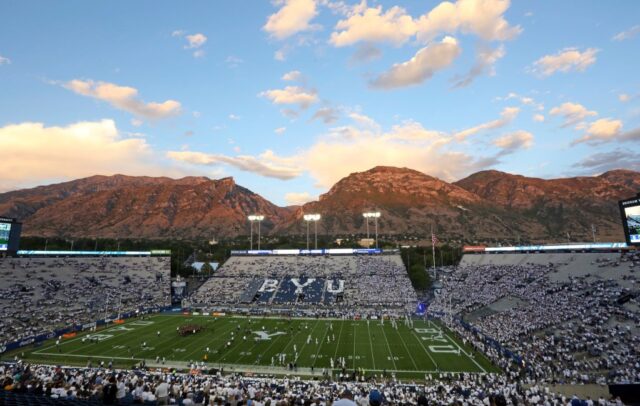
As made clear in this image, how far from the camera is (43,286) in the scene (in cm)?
5728

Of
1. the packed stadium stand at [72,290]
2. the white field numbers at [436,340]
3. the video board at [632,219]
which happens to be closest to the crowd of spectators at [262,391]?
the white field numbers at [436,340]

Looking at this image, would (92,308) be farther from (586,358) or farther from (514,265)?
(514,265)

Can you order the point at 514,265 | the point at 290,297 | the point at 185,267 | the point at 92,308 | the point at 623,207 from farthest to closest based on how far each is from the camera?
the point at 185,267, the point at 290,297, the point at 514,265, the point at 92,308, the point at 623,207

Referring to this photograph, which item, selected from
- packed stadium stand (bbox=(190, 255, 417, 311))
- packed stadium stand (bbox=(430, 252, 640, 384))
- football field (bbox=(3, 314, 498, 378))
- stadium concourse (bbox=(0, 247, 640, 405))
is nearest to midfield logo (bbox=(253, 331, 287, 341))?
football field (bbox=(3, 314, 498, 378))

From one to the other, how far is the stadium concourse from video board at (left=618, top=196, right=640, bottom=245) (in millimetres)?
4990

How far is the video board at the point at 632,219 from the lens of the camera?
38312mm

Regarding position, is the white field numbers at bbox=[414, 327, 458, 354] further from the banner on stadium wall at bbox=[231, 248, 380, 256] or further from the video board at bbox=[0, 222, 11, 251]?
the video board at bbox=[0, 222, 11, 251]

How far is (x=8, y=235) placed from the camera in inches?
2184

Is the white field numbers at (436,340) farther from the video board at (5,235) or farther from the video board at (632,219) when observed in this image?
the video board at (5,235)

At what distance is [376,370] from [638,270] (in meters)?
33.2

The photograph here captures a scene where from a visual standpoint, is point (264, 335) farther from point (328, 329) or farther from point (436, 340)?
point (436, 340)

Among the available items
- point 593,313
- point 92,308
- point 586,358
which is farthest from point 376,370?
point 92,308

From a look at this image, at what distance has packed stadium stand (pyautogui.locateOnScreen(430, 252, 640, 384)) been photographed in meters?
28.8

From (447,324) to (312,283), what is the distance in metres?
29.7
